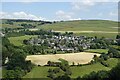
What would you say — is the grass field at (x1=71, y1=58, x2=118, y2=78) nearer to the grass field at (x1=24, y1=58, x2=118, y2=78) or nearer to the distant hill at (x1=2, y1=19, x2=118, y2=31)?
the grass field at (x1=24, y1=58, x2=118, y2=78)

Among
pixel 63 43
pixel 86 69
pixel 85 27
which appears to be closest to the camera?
pixel 86 69

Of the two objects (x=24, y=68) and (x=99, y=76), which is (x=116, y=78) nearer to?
(x=99, y=76)

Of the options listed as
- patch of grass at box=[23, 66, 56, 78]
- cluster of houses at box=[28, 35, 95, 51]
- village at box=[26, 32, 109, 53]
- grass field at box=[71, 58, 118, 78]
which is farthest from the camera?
cluster of houses at box=[28, 35, 95, 51]

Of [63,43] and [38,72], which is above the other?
[63,43]

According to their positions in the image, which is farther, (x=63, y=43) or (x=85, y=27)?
(x=85, y=27)

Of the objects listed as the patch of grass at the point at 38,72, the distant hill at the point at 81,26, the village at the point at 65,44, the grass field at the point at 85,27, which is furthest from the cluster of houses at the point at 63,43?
the distant hill at the point at 81,26

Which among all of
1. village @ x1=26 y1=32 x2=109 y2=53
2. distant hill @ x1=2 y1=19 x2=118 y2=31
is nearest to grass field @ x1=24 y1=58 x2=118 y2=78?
village @ x1=26 y1=32 x2=109 y2=53

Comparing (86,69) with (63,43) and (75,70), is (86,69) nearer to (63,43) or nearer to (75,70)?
(75,70)

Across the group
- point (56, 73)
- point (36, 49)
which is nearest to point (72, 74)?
point (56, 73)

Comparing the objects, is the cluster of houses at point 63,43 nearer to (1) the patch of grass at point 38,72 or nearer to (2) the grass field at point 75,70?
(2) the grass field at point 75,70

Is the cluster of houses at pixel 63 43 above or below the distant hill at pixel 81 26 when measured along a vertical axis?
below

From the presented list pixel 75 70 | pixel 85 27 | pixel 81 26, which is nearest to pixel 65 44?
pixel 75 70
